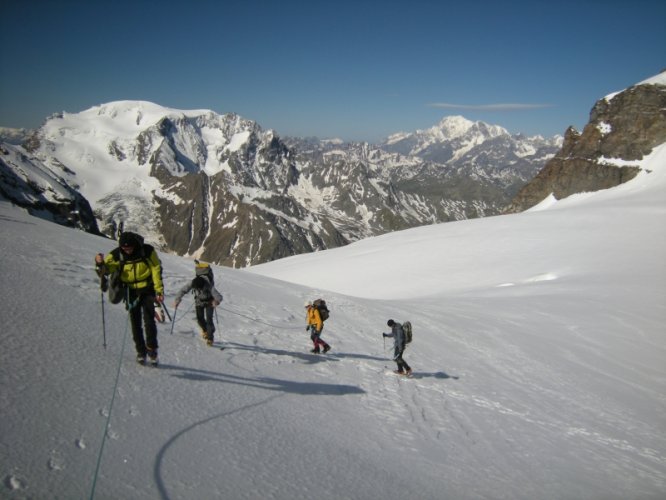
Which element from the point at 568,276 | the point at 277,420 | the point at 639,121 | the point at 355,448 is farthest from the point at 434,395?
the point at 639,121

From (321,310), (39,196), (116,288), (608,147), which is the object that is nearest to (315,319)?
(321,310)

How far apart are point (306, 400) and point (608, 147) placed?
132 metres

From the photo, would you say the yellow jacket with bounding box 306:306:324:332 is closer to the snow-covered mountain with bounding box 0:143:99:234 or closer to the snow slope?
the snow slope

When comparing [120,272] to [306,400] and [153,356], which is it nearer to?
[153,356]

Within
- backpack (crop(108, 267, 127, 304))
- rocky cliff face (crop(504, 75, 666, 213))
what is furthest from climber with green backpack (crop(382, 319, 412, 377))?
rocky cliff face (crop(504, 75, 666, 213))

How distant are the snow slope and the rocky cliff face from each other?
9831cm

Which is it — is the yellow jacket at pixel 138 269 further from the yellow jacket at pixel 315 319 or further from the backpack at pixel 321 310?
the backpack at pixel 321 310

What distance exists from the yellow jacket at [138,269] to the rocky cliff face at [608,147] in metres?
111

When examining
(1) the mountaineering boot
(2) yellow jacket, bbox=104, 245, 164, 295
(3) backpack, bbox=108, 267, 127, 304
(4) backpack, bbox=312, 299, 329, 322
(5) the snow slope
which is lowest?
(5) the snow slope

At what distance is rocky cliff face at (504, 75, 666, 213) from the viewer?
100 meters

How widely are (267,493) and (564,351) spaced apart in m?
15.8

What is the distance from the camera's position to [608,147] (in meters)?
111

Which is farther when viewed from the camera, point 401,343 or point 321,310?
point 321,310

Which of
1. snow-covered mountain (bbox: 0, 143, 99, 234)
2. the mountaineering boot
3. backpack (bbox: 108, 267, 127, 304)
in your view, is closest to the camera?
backpack (bbox: 108, 267, 127, 304)
